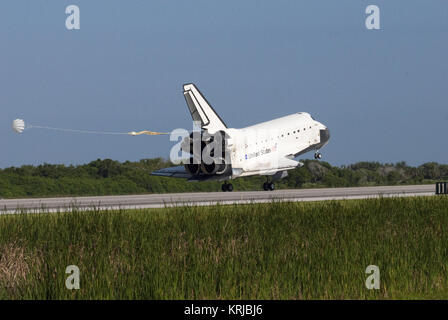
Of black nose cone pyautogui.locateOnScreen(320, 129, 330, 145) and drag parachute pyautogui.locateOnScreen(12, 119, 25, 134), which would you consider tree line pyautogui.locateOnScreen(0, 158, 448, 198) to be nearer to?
black nose cone pyautogui.locateOnScreen(320, 129, 330, 145)

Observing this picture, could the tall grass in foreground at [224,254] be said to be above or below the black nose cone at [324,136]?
below

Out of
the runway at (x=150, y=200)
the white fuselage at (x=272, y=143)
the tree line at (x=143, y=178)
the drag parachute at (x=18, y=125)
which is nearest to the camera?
the drag parachute at (x=18, y=125)

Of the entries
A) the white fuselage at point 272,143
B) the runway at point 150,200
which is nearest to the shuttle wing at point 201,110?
the white fuselage at point 272,143

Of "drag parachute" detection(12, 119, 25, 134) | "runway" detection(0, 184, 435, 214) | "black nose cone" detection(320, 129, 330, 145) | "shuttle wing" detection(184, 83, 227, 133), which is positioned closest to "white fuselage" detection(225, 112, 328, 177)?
"black nose cone" detection(320, 129, 330, 145)

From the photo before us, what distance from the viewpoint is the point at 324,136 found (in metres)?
43.0

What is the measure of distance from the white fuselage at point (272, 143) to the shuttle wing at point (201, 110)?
0.78 meters

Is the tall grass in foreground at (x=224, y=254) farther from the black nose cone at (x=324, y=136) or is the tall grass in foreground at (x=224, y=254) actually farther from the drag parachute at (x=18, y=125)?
the black nose cone at (x=324, y=136)

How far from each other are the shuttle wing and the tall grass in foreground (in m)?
16.0

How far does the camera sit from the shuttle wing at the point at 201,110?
36.4 meters

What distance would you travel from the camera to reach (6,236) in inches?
677
